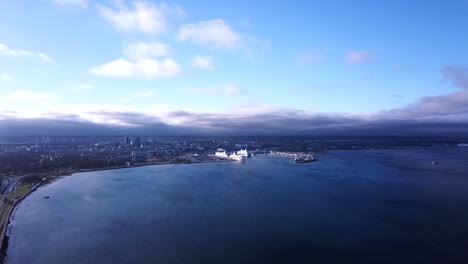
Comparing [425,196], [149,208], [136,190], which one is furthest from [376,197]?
[136,190]

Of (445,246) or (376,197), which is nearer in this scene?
(445,246)

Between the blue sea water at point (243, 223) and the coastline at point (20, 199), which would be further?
the coastline at point (20, 199)

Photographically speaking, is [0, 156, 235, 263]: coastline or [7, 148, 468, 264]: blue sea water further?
[0, 156, 235, 263]: coastline

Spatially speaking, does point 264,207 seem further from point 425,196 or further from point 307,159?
point 307,159

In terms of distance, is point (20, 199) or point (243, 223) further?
point (20, 199)

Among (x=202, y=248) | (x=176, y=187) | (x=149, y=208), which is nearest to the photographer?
(x=202, y=248)

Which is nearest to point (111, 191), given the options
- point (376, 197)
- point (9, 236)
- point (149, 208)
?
point (149, 208)

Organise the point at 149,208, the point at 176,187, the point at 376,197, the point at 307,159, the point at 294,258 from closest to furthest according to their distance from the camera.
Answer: the point at 294,258 → the point at 149,208 → the point at 376,197 → the point at 176,187 → the point at 307,159
